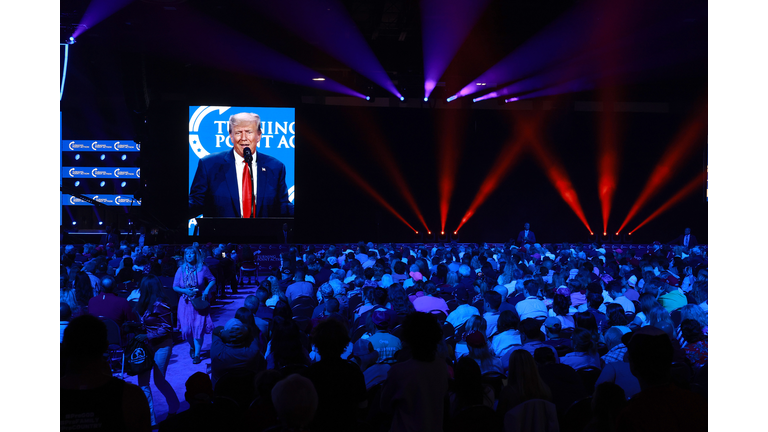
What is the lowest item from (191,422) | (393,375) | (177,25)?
(191,422)

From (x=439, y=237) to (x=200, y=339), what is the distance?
12.7m

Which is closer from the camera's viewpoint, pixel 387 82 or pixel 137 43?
pixel 137 43

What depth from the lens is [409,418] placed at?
98.0 inches

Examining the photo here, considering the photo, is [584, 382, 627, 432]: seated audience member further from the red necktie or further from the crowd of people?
the red necktie

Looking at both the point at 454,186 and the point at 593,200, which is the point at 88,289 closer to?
the point at 454,186

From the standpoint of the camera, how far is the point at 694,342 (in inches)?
150

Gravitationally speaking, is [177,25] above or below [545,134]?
above

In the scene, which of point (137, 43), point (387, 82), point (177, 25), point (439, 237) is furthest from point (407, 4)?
point (439, 237)

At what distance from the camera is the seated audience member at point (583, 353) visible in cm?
347

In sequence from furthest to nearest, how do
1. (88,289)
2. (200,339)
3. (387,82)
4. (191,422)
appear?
(387,82), (200,339), (88,289), (191,422)

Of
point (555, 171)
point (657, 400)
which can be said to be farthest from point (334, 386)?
point (555, 171)

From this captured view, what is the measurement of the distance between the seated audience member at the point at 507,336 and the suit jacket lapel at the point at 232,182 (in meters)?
13.5

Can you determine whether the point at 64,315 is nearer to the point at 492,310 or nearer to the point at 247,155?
the point at 492,310

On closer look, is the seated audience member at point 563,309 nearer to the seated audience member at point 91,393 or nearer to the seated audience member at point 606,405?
the seated audience member at point 606,405
